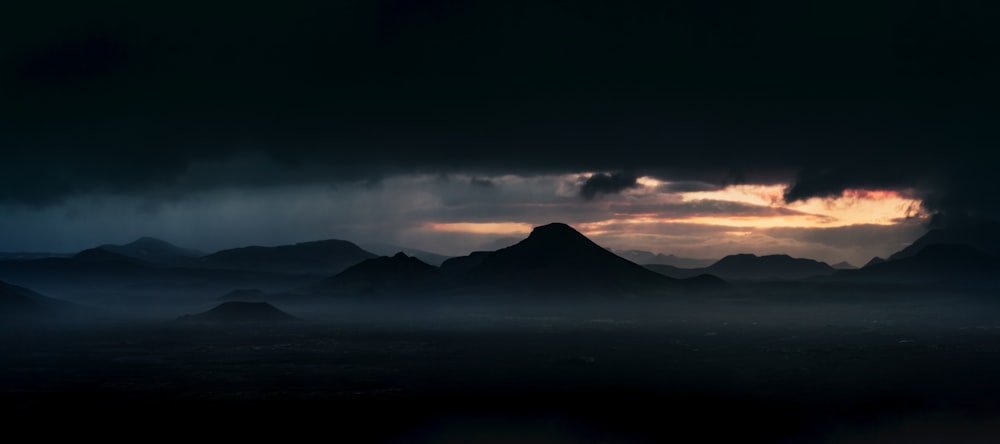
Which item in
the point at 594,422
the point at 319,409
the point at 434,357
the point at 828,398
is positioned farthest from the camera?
the point at 434,357

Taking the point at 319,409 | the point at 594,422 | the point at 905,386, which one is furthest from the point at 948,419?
the point at 319,409

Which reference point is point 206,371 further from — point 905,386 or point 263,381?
point 905,386

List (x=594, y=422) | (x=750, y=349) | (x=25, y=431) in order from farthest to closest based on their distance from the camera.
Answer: (x=750, y=349), (x=594, y=422), (x=25, y=431)

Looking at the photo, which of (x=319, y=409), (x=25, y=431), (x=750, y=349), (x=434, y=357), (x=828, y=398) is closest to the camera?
(x=25, y=431)

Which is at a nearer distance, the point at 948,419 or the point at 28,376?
the point at 948,419

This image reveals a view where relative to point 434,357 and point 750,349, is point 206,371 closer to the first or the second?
point 434,357

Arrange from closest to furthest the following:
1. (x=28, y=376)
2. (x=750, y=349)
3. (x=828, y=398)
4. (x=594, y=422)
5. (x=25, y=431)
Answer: (x=25, y=431) < (x=594, y=422) < (x=828, y=398) < (x=28, y=376) < (x=750, y=349)

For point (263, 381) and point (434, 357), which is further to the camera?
point (434, 357)

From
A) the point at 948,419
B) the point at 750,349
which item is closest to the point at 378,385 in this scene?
the point at 948,419
